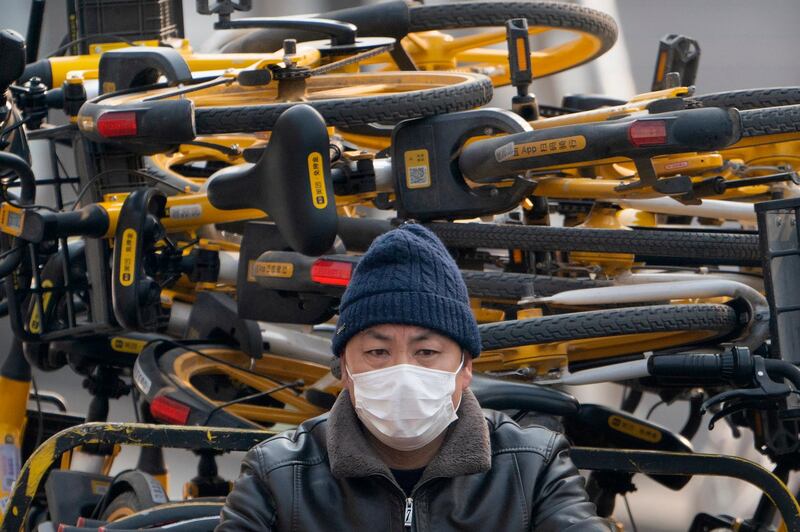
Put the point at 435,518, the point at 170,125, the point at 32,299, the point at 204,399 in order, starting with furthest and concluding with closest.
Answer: the point at 32,299 → the point at 204,399 → the point at 170,125 → the point at 435,518

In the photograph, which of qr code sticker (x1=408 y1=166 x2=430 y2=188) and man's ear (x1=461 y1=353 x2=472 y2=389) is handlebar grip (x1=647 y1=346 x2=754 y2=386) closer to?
man's ear (x1=461 y1=353 x2=472 y2=389)

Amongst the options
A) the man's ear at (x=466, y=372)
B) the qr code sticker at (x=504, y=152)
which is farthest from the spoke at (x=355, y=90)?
the man's ear at (x=466, y=372)

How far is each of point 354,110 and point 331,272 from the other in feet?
1.58

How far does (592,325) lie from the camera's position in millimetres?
4199

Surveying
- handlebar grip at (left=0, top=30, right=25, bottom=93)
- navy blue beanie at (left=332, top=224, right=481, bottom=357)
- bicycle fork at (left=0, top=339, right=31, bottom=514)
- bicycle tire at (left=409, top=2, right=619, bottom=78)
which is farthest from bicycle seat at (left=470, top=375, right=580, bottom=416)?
bicycle fork at (left=0, top=339, right=31, bottom=514)

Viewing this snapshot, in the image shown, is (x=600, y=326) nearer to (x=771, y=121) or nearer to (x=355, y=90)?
(x=771, y=121)

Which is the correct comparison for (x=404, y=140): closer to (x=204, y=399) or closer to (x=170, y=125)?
(x=170, y=125)

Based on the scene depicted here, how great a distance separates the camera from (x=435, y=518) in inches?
96.4

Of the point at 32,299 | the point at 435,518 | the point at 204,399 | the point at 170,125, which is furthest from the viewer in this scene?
the point at 32,299

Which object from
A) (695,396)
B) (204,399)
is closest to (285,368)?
(204,399)

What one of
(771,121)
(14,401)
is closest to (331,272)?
(771,121)

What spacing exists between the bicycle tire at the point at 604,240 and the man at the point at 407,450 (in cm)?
214

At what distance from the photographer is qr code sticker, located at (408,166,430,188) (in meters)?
4.50

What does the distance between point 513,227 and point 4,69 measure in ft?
5.74
